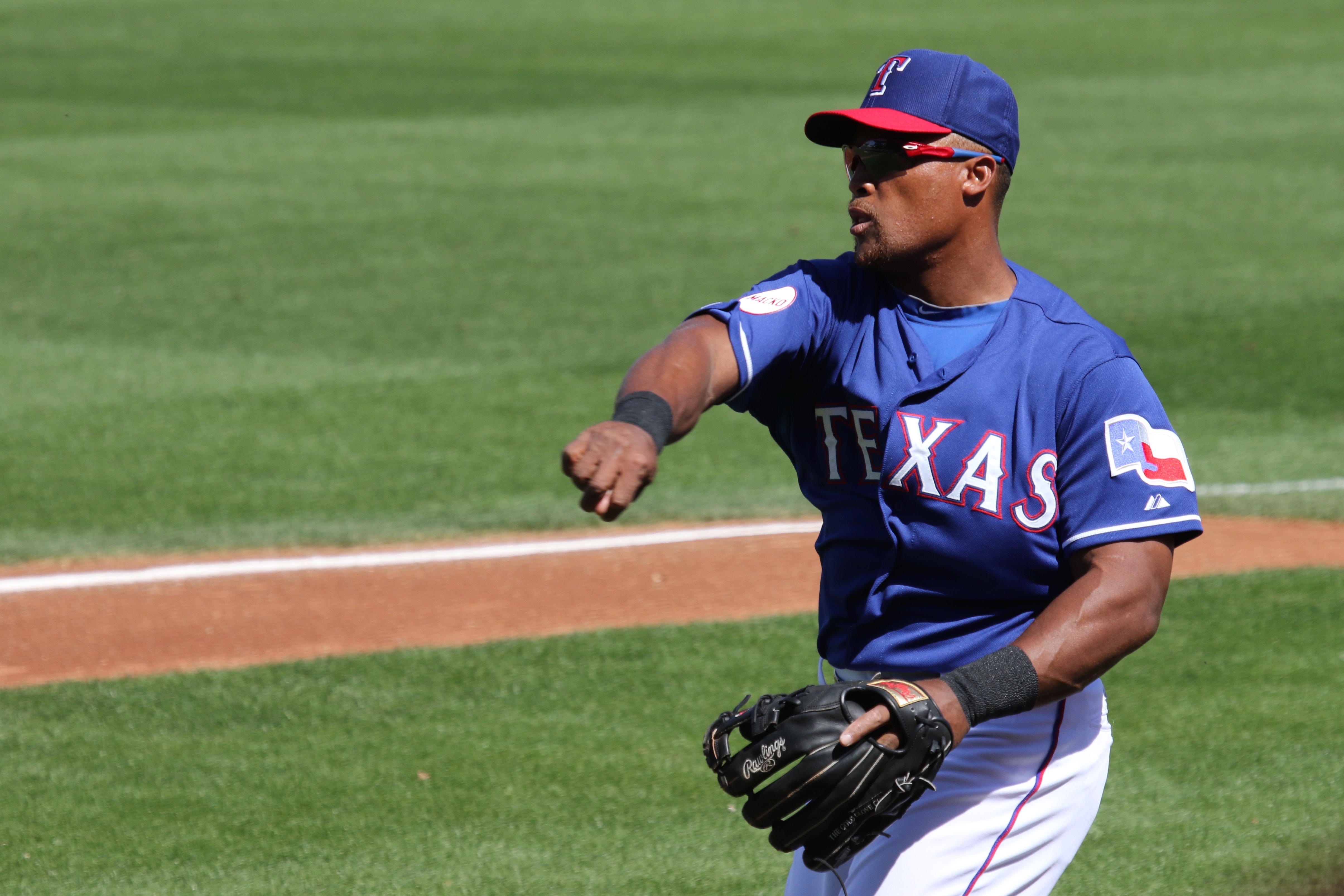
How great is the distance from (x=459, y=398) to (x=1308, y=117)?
14223 millimetres

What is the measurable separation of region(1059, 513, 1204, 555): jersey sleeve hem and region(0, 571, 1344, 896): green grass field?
7.34ft

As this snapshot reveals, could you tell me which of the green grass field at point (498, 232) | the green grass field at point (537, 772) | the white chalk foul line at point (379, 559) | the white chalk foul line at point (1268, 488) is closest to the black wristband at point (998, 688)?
the green grass field at point (537, 772)

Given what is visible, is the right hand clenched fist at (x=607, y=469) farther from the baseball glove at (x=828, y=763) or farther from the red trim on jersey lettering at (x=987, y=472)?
the red trim on jersey lettering at (x=987, y=472)

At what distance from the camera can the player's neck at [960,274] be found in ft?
9.95

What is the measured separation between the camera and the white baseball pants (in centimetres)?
298

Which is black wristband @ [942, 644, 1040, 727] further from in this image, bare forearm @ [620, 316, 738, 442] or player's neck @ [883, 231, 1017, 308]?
player's neck @ [883, 231, 1017, 308]

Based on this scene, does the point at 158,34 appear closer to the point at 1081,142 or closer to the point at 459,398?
the point at 1081,142

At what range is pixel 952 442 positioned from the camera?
2.93 metres

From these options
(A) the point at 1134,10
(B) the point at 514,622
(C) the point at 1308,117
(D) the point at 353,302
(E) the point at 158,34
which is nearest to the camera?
(B) the point at 514,622

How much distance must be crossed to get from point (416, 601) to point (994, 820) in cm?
443

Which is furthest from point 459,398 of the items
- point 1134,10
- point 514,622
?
point 1134,10

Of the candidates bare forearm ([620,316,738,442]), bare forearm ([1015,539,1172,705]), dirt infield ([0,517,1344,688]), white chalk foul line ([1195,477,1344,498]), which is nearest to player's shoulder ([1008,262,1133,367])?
bare forearm ([1015,539,1172,705])

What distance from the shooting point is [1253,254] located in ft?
47.8

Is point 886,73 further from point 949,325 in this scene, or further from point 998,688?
point 998,688
